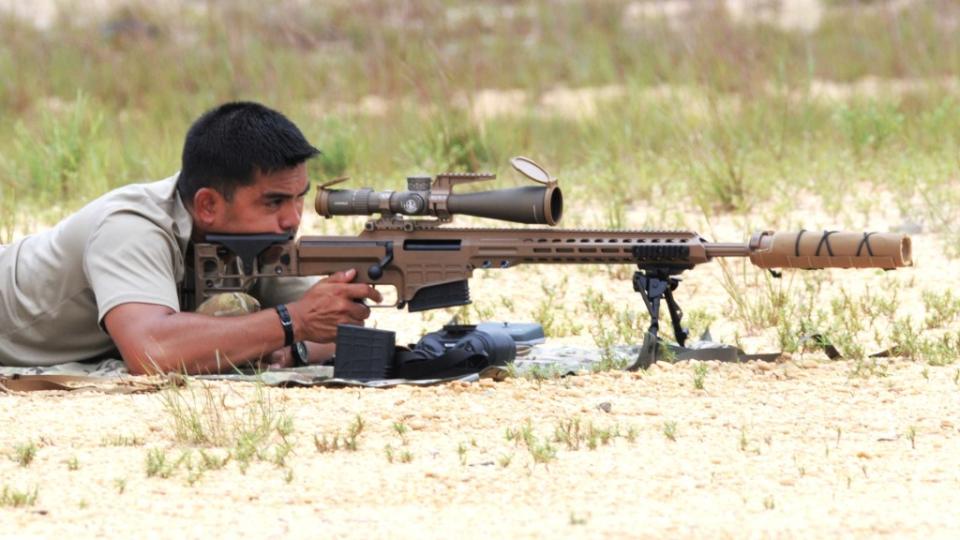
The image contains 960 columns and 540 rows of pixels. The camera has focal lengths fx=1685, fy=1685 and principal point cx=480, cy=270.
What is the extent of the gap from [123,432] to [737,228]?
14.2ft

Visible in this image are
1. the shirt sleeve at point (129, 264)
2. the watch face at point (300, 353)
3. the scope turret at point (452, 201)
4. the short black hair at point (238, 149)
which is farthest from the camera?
the watch face at point (300, 353)

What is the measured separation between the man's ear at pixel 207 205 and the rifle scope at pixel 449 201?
1.13ft

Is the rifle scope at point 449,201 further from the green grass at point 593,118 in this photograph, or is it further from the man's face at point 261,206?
the green grass at point 593,118

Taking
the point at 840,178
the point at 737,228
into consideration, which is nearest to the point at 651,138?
the point at 840,178

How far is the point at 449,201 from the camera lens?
18.6ft

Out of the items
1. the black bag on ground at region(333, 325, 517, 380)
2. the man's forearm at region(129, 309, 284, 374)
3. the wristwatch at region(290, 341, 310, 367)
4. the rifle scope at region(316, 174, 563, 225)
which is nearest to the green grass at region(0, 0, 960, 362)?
the black bag on ground at region(333, 325, 517, 380)

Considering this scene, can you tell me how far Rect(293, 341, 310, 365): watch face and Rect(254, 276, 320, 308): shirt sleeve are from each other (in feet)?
0.67

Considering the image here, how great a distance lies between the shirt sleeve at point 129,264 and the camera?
5613mm

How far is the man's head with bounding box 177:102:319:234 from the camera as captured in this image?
18.9 feet

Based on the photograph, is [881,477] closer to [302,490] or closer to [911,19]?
[302,490]

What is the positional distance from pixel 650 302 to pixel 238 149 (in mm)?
1494

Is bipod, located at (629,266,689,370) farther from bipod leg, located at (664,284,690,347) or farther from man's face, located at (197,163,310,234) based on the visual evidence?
man's face, located at (197,163,310,234)

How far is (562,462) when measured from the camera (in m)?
4.57

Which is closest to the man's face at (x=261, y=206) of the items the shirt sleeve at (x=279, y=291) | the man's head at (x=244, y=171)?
the man's head at (x=244, y=171)
